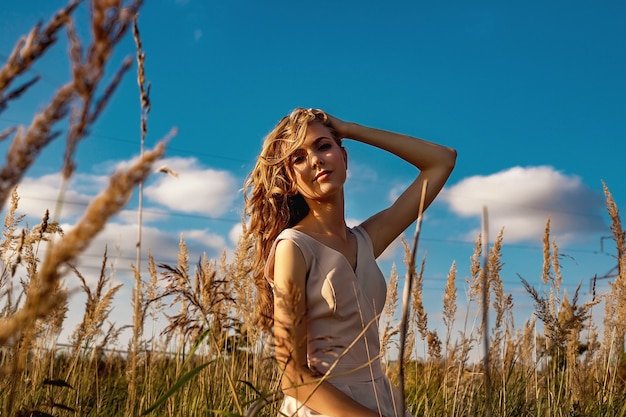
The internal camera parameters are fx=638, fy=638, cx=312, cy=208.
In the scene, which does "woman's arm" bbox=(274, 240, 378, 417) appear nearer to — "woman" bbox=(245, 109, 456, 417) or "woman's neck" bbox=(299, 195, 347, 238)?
"woman" bbox=(245, 109, 456, 417)

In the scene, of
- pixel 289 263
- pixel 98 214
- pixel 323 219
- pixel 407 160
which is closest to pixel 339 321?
pixel 289 263

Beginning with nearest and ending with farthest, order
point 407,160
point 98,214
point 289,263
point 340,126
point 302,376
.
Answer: point 98,214 → point 302,376 → point 289,263 → point 340,126 → point 407,160

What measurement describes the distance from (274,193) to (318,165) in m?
0.26

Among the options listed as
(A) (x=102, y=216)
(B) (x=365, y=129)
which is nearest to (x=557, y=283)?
(B) (x=365, y=129)

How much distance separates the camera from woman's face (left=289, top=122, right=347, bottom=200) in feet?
8.79

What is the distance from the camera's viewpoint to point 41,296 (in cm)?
84

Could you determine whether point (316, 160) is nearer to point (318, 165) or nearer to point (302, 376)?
point (318, 165)

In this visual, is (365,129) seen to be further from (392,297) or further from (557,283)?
(557,283)

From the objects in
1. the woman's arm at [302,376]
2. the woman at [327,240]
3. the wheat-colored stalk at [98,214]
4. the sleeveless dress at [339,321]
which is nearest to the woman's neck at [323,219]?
the woman at [327,240]

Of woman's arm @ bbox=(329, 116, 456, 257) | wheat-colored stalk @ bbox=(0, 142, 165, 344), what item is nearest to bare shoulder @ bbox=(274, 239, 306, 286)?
woman's arm @ bbox=(329, 116, 456, 257)

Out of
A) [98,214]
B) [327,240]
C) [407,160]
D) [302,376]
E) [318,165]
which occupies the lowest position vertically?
[302,376]

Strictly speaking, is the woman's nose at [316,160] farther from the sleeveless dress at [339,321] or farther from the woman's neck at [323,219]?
the sleeveless dress at [339,321]

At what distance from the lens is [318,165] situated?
106 inches

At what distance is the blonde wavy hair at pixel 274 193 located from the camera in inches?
109
